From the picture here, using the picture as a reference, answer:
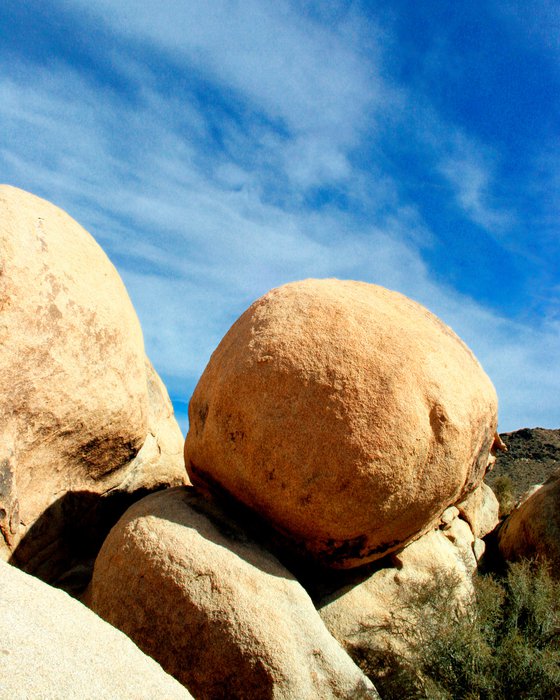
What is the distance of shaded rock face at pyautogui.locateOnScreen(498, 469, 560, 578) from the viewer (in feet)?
19.5

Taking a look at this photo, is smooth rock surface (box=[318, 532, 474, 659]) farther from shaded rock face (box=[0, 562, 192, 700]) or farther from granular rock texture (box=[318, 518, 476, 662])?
shaded rock face (box=[0, 562, 192, 700])

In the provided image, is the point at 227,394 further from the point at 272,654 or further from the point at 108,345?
the point at 272,654

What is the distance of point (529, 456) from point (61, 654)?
12585 mm

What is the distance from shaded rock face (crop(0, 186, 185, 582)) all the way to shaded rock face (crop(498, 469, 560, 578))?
11.6 ft

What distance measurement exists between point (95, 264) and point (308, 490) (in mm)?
2498

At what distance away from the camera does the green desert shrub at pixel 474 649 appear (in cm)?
391

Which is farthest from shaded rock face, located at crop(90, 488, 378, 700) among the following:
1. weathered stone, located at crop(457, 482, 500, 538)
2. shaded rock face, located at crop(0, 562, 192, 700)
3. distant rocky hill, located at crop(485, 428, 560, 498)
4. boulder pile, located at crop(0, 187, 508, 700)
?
distant rocky hill, located at crop(485, 428, 560, 498)

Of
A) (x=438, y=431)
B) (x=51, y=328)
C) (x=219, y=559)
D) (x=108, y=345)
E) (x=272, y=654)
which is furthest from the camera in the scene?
(x=108, y=345)

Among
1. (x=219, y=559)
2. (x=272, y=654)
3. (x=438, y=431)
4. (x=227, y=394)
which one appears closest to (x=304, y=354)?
(x=227, y=394)

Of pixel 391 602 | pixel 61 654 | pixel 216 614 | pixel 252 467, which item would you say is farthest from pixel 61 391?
pixel 391 602

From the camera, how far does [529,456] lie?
44.0 ft

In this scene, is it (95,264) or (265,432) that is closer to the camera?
(265,432)

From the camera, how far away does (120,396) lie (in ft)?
16.7

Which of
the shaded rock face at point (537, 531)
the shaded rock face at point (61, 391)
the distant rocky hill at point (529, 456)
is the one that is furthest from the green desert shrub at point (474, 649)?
the distant rocky hill at point (529, 456)
